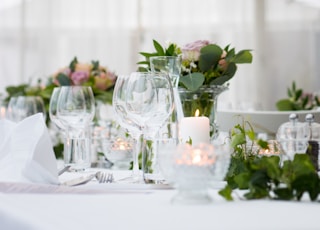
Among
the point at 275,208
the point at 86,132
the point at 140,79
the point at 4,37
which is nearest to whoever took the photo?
the point at 275,208

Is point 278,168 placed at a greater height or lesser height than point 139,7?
lesser

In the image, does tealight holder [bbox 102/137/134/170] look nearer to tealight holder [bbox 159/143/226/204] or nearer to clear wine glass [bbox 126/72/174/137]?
clear wine glass [bbox 126/72/174/137]

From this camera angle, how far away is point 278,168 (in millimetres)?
730

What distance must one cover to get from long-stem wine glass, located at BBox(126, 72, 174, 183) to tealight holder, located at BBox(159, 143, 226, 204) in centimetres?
28

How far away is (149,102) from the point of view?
1.02 m

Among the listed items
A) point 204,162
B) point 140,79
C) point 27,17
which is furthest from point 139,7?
point 204,162

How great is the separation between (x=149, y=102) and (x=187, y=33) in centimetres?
439

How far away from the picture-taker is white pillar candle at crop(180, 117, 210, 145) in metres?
1.13

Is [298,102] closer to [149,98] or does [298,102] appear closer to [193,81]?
[193,81]

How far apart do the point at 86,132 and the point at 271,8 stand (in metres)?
4.23

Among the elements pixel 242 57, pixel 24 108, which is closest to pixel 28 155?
pixel 242 57

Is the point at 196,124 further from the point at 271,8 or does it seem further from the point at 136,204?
the point at 271,8

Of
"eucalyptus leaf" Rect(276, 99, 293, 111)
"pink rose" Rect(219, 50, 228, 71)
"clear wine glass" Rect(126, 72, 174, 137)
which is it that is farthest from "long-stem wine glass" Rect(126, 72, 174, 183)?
"eucalyptus leaf" Rect(276, 99, 293, 111)

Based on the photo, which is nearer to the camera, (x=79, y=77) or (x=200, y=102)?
(x=200, y=102)
